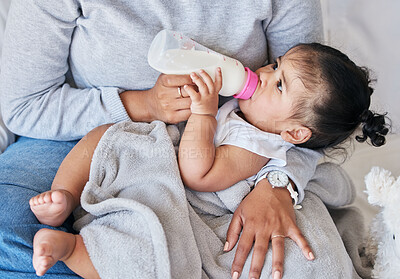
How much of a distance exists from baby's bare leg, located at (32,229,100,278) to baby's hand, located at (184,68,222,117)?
0.41 metres

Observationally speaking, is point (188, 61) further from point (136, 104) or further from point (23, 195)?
point (23, 195)

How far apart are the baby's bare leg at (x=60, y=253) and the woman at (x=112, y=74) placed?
114 millimetres

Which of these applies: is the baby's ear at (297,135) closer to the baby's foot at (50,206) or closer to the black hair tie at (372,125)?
the black hair tie at (372,125)

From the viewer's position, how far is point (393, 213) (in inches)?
42.6

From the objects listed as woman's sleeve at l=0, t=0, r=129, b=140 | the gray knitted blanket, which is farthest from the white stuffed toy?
woman's sleeve at l=0, t=0, r=129, b=140

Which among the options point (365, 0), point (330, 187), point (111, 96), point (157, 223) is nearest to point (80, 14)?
point (111, 96)

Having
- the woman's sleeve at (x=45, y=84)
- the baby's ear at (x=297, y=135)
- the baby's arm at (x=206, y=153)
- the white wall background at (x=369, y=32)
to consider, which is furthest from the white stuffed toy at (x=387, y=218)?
the woman's sleeve at (x=45, y=84)

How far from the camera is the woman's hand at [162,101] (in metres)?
1.05

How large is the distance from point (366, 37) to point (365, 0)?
137 millimetres

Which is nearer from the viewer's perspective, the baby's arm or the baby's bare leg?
the baby's bare leg

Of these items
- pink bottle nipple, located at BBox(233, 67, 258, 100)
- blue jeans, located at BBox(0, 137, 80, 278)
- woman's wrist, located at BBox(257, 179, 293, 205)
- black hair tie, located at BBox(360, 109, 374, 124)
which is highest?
pink bottle nipple, located at BBox(233, 67, 258, 100)

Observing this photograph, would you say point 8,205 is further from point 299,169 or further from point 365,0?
point 365,0

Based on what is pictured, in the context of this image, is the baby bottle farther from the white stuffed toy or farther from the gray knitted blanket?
the white stuffed toy

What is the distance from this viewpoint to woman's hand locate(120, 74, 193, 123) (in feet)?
3.44
